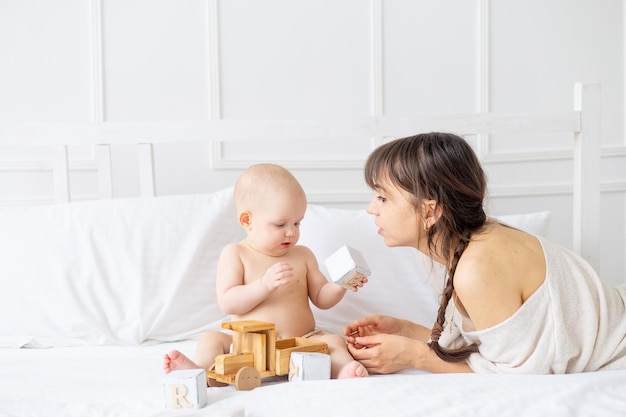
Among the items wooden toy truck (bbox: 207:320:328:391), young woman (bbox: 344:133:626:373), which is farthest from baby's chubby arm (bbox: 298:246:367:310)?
wooden toy truck (bbox: 207:320:328:391)

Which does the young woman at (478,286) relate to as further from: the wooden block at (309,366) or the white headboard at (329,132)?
the white headboard at (329,132)

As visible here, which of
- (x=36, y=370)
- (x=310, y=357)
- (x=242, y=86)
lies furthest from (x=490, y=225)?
(x=242, y=86)

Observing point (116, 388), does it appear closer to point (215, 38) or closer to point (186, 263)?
point (186, 263)

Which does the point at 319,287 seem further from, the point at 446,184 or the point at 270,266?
the point at 446,184

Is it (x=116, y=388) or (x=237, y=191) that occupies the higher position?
(x=237, y=191)

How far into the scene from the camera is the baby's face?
1410 millimetres

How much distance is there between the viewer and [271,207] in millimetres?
1416

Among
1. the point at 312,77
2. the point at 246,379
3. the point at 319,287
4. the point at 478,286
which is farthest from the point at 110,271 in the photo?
the point at 312,77

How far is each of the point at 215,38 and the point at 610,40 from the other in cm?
131

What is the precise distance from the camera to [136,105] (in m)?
2.17

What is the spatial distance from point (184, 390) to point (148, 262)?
1.99ft

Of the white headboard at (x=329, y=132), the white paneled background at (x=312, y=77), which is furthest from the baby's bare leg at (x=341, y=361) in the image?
the white paneled background at (x=312, y=77)

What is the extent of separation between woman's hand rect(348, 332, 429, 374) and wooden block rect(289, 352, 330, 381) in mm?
100

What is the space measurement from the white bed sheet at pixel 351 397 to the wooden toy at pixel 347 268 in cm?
20
